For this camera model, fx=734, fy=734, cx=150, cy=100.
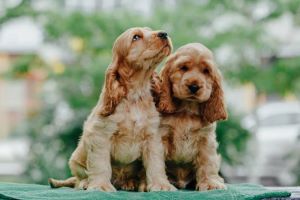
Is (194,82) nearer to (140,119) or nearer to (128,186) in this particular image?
(140,119)

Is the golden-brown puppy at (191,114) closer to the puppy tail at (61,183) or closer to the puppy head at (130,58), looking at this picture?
the puppy head at (130,58)

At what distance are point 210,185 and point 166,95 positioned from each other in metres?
0.33

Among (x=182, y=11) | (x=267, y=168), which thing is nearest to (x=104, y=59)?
(x=182, y=11)

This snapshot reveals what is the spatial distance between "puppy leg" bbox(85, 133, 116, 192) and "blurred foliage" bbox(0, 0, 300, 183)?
3780 mm

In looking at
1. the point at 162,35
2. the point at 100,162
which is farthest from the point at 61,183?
A: the point at 162,35

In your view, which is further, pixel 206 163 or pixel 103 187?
pixel 206 163

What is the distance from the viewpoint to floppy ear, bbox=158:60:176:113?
93.9 inches

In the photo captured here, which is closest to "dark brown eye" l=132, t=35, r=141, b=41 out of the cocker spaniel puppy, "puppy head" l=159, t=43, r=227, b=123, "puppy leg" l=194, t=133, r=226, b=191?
the cocker spaniel puppy

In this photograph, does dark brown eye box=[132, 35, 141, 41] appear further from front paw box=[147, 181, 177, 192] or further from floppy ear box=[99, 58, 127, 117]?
front paw box=[147, 181, 177, 192]

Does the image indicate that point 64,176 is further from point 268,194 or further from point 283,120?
point 268,194

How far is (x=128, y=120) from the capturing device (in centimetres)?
231

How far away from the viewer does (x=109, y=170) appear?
2.32 metres

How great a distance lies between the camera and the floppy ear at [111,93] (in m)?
2.30

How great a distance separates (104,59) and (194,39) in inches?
32.4
